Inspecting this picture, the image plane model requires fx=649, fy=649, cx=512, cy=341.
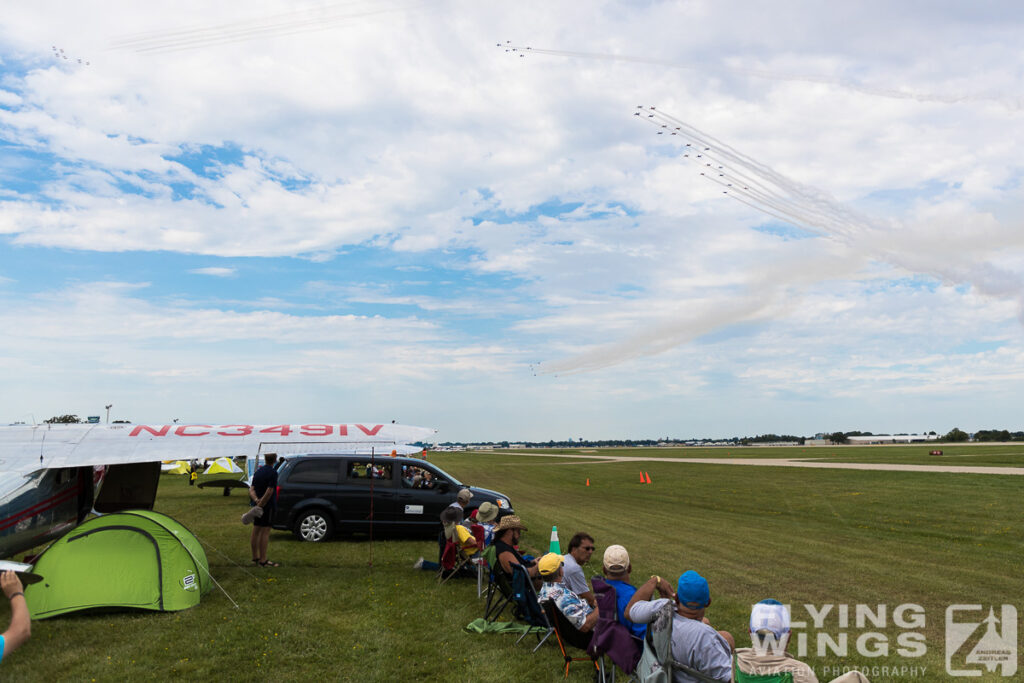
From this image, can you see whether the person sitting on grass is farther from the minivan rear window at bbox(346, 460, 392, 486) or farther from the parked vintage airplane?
the minivan rear window at bbox(346, 460, 392, 486)

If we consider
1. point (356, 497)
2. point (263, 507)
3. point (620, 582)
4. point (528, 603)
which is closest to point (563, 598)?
point (620, 582)

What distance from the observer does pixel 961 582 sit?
9.80m

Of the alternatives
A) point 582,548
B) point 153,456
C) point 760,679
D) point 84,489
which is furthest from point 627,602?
point 84,489

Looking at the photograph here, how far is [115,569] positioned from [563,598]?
5.75 meters

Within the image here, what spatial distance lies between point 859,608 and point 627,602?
484 centimetres

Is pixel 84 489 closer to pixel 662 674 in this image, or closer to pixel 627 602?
pixel 627 602

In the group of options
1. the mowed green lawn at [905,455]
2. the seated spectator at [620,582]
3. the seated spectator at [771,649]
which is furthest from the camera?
the mowed green lawn at [905,455]

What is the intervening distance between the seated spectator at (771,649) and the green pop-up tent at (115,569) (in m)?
7.18

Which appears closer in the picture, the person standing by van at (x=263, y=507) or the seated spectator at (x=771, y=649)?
the seated spectator at (x=771, y=649)

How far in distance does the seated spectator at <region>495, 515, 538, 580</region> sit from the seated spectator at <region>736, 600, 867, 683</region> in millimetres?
3836

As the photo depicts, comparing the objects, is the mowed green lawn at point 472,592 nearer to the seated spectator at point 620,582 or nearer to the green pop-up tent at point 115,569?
the green pop-up tent at point 115,569

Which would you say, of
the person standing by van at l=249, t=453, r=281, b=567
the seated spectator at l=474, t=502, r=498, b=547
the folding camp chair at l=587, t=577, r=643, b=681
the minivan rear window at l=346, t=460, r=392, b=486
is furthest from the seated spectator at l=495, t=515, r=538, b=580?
the minivan rear window at l=346, t=460, r=392, b=486

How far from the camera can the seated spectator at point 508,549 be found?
735cm

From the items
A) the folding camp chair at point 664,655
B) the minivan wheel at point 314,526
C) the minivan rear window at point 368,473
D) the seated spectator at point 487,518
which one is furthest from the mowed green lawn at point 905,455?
the folding camp chair at point 664,655
